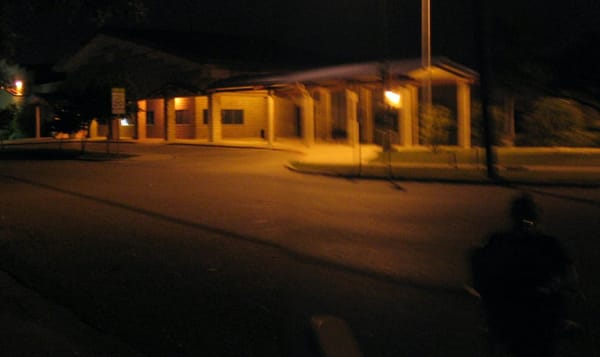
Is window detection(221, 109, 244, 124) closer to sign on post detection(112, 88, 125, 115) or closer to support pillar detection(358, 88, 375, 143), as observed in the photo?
support pillar detection(358, 88, 375, 143)

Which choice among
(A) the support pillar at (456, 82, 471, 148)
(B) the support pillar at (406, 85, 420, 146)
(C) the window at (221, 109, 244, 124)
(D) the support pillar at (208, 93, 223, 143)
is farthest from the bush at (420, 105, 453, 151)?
(C) the window at (221, 109, 244, 124)

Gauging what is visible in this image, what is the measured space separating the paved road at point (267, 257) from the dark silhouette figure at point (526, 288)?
1.39m

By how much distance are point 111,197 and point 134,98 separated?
90.4 feet

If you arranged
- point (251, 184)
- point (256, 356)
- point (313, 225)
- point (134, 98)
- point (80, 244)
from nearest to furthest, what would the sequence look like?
point (256, 356) < point (80, 244) < point (313, 225) < point (251, 184) < point (134, 98)

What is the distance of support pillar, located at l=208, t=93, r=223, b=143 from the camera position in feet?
140

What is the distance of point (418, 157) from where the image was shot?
27.1 meters

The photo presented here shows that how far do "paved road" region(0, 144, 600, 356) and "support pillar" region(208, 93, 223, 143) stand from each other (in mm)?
22931

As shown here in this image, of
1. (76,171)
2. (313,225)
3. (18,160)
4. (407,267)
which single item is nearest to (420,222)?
(313,225)

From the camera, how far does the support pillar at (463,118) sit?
110 feet

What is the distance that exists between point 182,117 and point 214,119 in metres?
7.62

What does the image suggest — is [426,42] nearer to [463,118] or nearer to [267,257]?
[463,118]

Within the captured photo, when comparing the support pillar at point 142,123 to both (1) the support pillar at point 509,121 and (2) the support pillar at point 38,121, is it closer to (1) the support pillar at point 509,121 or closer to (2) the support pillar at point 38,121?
(2) the support pillar at point 38,121

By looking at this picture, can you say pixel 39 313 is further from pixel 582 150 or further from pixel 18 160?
pixel 18 160

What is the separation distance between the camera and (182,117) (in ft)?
164
